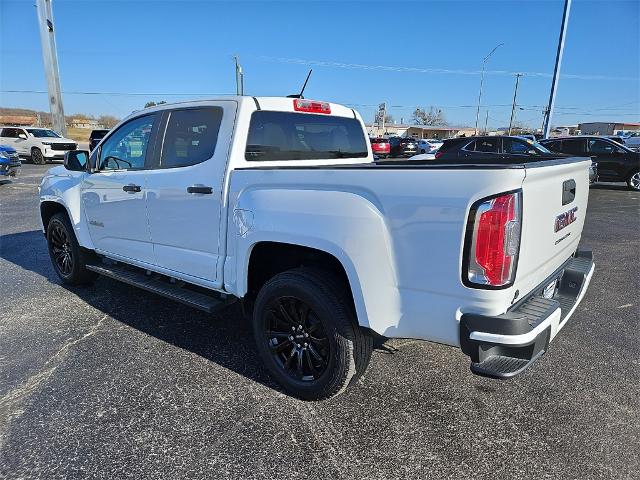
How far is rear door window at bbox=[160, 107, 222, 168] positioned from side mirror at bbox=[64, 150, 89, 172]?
1.44 metres

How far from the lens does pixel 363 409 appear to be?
2.73 meters

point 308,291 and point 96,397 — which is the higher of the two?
point 308,291

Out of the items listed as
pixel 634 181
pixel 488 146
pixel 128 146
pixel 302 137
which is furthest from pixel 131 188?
pixel 634 181

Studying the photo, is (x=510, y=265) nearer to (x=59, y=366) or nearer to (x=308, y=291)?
(x=308, y=291)

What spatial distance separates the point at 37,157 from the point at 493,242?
26.0 m

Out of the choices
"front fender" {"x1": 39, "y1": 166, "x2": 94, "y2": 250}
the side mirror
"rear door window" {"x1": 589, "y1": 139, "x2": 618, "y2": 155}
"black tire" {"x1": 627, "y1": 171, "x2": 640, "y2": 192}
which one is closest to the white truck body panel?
the side mirror

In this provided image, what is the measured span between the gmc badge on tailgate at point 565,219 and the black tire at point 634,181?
14769mm

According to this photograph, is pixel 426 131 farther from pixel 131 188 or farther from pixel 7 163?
pixel 131 188

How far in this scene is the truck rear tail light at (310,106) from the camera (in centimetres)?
359

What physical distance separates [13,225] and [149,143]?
6759 mm

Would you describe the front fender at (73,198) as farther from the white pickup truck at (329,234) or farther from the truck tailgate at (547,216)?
the truck tailgate at (547,216)

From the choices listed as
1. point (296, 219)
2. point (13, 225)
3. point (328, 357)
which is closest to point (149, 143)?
point (296, 219)

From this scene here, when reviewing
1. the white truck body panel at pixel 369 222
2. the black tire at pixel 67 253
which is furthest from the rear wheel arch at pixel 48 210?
the white truck body panel at pixel 369 222

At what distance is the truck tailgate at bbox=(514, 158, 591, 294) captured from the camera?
6.90 feet
